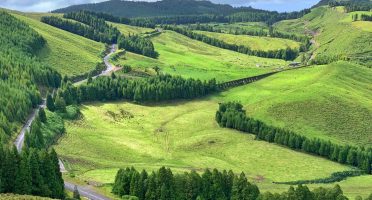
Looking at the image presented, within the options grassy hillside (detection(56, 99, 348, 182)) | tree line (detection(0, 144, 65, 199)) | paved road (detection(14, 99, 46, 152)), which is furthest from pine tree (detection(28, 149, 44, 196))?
paved road (detection(14, 99, 46, 152))

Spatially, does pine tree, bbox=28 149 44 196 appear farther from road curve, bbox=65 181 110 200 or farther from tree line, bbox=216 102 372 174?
tree line, bbox=216 102 372 174

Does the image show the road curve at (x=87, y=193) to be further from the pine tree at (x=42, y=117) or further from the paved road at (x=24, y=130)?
the pine tree at (x=42, y=117)

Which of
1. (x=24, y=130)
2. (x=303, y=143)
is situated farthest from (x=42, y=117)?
(x=303, y=143)

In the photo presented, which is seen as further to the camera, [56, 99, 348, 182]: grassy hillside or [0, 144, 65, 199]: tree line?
[56, 99, 348, 182]: grassy hillside

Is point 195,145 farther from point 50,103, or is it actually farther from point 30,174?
point 30,174

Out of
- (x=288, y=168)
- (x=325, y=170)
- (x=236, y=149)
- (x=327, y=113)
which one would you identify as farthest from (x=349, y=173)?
(x=327, y=113)

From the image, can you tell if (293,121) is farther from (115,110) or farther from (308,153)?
(115,110)
